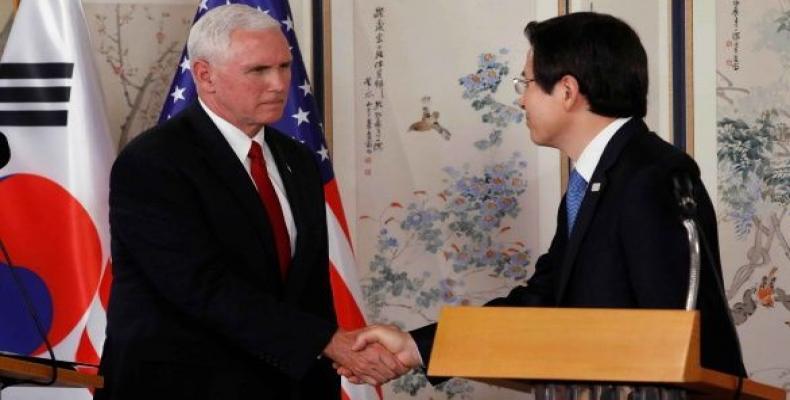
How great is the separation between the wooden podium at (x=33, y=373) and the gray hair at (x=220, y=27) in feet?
2.84

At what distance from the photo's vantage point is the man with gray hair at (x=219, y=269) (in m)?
2.91

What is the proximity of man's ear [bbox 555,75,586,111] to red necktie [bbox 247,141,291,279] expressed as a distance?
65 cm

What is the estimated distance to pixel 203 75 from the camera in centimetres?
317

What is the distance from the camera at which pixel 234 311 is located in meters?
2.90

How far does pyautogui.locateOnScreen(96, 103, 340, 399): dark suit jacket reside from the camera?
114 inches

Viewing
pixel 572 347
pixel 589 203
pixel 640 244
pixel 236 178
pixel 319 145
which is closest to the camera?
pixel 572 347

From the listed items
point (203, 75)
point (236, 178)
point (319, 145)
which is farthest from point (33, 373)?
point (319, 145)

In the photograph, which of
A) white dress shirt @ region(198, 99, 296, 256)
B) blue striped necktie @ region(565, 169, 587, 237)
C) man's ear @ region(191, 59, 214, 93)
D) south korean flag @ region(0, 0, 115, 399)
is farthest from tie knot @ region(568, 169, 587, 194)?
south korean flag @ region(0, 0, 115, 399)

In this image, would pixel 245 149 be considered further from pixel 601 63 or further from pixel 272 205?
pixel 601 63

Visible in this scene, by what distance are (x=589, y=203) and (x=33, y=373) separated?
108 cm

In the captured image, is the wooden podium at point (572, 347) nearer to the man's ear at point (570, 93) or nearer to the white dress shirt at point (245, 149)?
the man's ear at point (570, 93)

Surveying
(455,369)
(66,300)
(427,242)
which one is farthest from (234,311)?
(427,242)

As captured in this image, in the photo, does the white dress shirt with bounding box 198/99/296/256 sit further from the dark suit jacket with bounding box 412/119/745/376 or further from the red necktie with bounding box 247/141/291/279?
the dark suit jacket with bounding box 412/119/745/376

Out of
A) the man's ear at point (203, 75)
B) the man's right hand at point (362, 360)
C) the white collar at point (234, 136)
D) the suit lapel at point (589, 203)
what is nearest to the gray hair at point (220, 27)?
the man's ear at point (203, 75)
